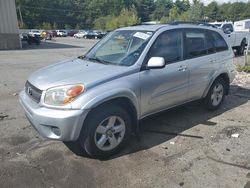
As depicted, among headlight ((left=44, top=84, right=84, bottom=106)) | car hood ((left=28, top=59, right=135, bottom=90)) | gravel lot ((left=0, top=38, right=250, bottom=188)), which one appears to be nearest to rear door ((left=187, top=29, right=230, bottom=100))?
gravel lot ((left=0, top=38, right=250, bottom=188))

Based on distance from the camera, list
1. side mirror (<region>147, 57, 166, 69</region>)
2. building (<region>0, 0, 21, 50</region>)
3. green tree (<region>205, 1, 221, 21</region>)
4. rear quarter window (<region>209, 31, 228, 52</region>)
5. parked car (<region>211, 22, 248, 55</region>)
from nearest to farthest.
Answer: side mirror (<region>147, 57, 166, 69</region>), rear quarter window (<region>209, 31, 228, 52</region>), parked car (<region>211, 22, 248, 55</region>), building (<region>0, 0, 21, 50</region>), green tree (<region>205, 1, 221, 21</region>)

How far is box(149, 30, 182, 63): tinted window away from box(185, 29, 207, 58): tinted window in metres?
0.23

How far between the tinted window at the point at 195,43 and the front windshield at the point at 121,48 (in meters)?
0.90

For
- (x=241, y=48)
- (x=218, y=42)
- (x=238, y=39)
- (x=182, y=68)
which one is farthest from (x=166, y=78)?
(x=241, y=48)

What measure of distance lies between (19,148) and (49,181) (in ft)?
3.65

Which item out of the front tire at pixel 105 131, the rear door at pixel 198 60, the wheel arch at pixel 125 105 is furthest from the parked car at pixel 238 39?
the front tire at pixel 105 131

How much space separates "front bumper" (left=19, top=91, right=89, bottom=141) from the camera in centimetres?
351

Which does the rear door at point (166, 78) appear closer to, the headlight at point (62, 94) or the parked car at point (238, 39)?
the headlight at point (62, 94)

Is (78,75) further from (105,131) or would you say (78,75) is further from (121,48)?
(121,48)

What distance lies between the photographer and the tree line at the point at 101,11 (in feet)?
A: 269

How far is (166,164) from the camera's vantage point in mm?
3881

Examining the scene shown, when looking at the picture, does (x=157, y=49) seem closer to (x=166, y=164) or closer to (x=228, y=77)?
(x=166, y=164)

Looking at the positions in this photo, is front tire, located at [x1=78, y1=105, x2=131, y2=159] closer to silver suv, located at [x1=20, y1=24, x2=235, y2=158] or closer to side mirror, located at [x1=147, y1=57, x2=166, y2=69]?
silver suv, located at [x1=20, y1=24, x2=235, y2=158]

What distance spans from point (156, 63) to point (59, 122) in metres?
1.65
